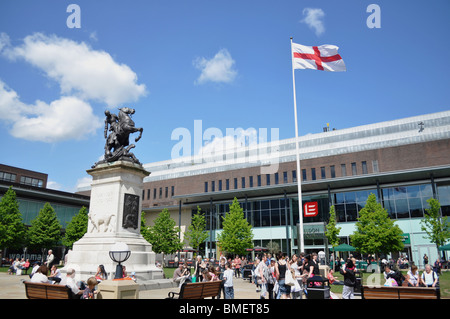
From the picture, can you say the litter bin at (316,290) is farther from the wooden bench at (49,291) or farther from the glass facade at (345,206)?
the glass facade at (345,206)

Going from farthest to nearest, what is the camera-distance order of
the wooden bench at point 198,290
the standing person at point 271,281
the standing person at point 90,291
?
the standing person at point 271,281 < the wooden bench at point 198,290 < the standing person at point 90,291

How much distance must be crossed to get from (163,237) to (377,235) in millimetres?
31867

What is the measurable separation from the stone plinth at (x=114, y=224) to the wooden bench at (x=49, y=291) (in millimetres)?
6226

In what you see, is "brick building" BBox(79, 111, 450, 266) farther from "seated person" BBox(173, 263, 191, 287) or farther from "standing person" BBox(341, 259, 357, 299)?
"standing person" BBox(341, 259, 357, 299)

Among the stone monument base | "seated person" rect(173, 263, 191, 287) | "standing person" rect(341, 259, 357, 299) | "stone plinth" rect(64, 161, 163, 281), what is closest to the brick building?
the stone monument base

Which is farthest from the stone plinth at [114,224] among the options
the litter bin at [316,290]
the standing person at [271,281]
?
the litter bin at [316,290]

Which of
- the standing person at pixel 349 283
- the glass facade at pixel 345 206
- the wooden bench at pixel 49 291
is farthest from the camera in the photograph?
the glass facade at pixel 345 206

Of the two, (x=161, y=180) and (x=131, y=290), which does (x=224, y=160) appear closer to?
(x=161, y=180)

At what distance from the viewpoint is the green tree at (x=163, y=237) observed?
176 ft

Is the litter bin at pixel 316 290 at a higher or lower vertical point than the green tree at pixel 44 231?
lower

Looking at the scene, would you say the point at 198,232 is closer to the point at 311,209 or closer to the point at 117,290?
the point at 311,209

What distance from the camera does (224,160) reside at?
72750 millimetres
